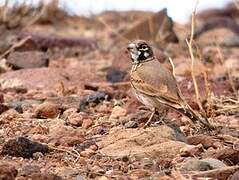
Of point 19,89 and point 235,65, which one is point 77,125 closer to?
point 19,89

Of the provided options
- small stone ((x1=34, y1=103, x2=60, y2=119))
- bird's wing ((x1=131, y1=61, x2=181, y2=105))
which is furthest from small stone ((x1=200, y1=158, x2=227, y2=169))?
small stone ((x1=34, y1=103, x2=60, y2=119))

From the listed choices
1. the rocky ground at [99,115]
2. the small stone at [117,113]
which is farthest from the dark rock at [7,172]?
the small stone at [117,113]

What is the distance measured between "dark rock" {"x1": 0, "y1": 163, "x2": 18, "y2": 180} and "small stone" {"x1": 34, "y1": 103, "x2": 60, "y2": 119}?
1952mm

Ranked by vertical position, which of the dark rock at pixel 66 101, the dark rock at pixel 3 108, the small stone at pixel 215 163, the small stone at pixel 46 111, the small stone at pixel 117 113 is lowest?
the dark rock at pixel 66 101

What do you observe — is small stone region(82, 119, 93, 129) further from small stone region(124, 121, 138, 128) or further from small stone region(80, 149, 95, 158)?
small stone region(80, 149, 95, 158)

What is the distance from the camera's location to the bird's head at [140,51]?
624cm

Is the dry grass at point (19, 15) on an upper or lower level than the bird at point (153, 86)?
lower

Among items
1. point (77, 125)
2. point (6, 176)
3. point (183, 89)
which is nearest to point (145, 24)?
point (183, 89)

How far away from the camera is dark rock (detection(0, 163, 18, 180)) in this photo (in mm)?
4609

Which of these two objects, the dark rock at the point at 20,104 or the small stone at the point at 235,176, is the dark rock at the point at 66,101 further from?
the small stone at the point at 235,176

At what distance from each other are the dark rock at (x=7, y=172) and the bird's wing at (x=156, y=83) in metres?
1.51

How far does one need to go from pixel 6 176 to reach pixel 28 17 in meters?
7.73

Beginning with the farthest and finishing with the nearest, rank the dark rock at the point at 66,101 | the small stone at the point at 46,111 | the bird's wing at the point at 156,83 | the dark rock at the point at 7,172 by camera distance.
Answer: the dark rock at the point at 66,101
the small stone at the point at 46,111
the bird's wing at the point at 156,83
the dark rock at the point at 7,172

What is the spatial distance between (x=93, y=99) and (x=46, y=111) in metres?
0.87
